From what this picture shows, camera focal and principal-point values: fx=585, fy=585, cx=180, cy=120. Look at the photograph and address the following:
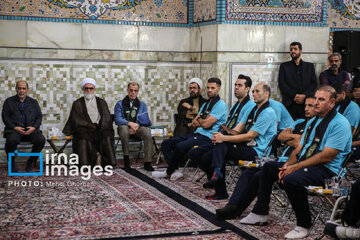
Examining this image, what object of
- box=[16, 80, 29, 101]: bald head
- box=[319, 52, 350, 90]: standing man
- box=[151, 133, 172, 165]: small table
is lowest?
box=[151, 133, 172, 165]: small table

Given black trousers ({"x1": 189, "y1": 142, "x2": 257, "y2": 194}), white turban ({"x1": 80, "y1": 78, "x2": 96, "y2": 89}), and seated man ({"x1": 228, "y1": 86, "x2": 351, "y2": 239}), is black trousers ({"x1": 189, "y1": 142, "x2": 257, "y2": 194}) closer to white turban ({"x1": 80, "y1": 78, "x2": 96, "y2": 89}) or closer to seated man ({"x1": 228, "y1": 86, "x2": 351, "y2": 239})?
seated man ({"x1": 228, "y1": 86, "x2": 351, "y2": 239})

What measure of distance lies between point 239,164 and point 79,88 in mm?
3898

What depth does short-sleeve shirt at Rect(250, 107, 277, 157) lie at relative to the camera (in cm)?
622

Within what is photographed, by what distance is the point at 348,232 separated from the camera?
160 inches

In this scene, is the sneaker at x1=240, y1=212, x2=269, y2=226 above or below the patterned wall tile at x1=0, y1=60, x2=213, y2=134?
below

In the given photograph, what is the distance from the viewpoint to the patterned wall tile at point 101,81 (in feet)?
29.4

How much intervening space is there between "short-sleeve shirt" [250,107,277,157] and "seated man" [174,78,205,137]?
2.25 m

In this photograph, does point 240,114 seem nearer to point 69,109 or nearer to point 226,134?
point 226,134

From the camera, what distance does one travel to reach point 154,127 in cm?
899

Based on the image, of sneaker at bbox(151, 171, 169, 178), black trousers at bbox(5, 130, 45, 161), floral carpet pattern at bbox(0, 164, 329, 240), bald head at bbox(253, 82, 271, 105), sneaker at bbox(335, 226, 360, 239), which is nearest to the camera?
sneaker at bbox(335, 226, 360, 239)

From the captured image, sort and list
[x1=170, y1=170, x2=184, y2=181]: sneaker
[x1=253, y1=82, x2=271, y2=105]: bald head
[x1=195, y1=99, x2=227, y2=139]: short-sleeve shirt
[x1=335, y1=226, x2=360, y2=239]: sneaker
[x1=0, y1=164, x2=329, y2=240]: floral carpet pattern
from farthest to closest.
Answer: [x1=170, y1=170, x2=184, y2=181]: sneaker, [x1=195, y1=99, x2=227, y2=139]: short-sleeve shirt, [x1=253, y1=82, x2=271, y2=105]: bald head, [x1=0, y1=164, x2=329, y2=240]: floral carpet pattern, [x1=335, y1=226, x2=360, y2=239]: sneaker

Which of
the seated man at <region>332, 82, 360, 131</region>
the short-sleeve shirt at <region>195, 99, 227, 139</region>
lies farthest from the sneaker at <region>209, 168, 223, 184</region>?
the seated man at <region>332, 82, 360, 131</region>

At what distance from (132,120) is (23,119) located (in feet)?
5.17

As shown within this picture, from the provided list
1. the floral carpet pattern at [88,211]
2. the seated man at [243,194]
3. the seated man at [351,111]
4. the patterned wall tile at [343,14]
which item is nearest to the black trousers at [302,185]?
the seated man at [243,194]
